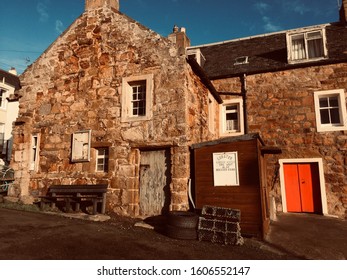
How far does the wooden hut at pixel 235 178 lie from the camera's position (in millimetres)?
7363

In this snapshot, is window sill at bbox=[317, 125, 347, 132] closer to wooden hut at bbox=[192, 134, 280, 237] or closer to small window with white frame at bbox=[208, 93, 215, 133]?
small window with white frame at bbox=[208, 93, 215, 133]

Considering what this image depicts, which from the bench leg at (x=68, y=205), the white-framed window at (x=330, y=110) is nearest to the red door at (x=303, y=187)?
the white-framed window at (x=330, y=110)

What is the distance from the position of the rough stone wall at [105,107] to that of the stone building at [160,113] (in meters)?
0.04

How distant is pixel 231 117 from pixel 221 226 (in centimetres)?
793

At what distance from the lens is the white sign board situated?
309 inches

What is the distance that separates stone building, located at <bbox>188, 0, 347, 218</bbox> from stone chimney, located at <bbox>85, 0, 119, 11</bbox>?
569 cm

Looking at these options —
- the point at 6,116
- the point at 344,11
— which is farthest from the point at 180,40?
the point at 6,116

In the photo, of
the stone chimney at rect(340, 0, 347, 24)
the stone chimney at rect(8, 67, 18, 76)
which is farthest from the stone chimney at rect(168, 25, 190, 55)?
the stone chimney at rect(8, 67, 18, 76)

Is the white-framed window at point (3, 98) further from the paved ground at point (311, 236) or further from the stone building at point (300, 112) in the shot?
the paved ground at point (311, 236)

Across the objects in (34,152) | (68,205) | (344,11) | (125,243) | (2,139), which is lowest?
(125,243)

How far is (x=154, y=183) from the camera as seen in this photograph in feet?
29.4

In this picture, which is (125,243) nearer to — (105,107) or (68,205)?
(68,205)

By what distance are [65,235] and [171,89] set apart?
533 centimetres

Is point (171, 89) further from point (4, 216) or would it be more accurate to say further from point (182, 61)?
point (4, 216)
